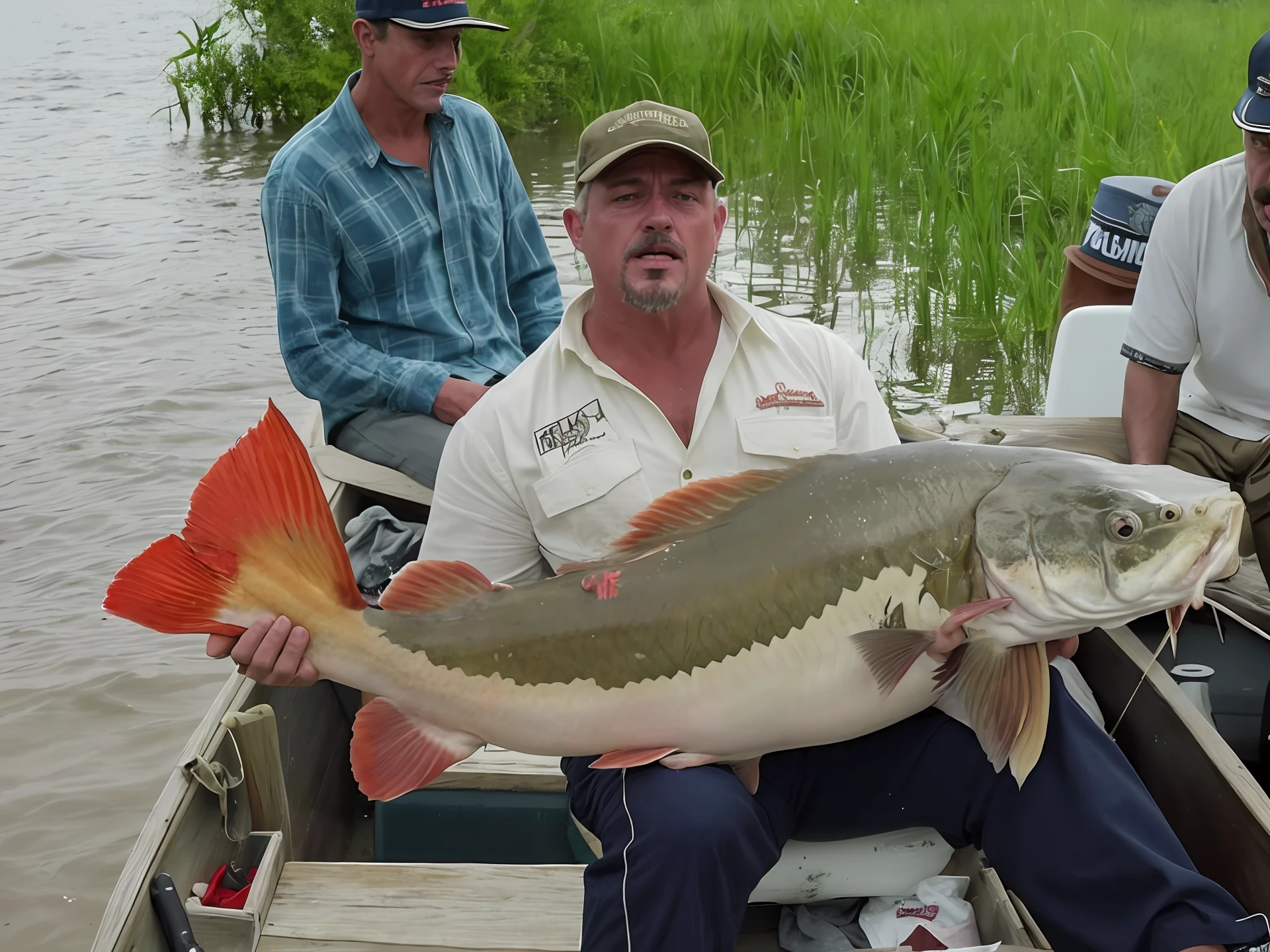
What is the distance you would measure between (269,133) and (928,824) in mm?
11435

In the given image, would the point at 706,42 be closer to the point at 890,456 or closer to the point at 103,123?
the point at 103,123

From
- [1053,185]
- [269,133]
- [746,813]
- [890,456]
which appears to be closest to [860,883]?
[746,813]

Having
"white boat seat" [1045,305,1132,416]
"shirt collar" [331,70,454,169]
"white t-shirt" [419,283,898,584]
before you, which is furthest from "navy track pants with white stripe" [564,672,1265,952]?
"shirt collar" [331,70,454,169]

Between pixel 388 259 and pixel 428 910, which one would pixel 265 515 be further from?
pixel 388 259

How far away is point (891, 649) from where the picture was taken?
1953mm

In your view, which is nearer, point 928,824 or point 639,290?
point 928,824

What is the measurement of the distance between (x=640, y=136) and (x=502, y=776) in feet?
4.90

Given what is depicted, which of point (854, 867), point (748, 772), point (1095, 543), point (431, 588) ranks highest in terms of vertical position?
point (1095, 543)

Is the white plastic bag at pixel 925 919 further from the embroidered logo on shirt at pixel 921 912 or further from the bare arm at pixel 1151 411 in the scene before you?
the bare arm at pixel 1151 411

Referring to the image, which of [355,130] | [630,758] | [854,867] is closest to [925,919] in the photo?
[854,867]

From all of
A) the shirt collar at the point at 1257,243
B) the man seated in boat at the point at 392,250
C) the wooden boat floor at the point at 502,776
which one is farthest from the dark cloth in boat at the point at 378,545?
the shirt collar at the point at 1257,243

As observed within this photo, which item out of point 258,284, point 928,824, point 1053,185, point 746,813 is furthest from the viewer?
point 258,284

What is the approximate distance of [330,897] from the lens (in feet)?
8.50

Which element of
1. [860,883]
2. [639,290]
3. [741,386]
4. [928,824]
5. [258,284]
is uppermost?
[639,290]
